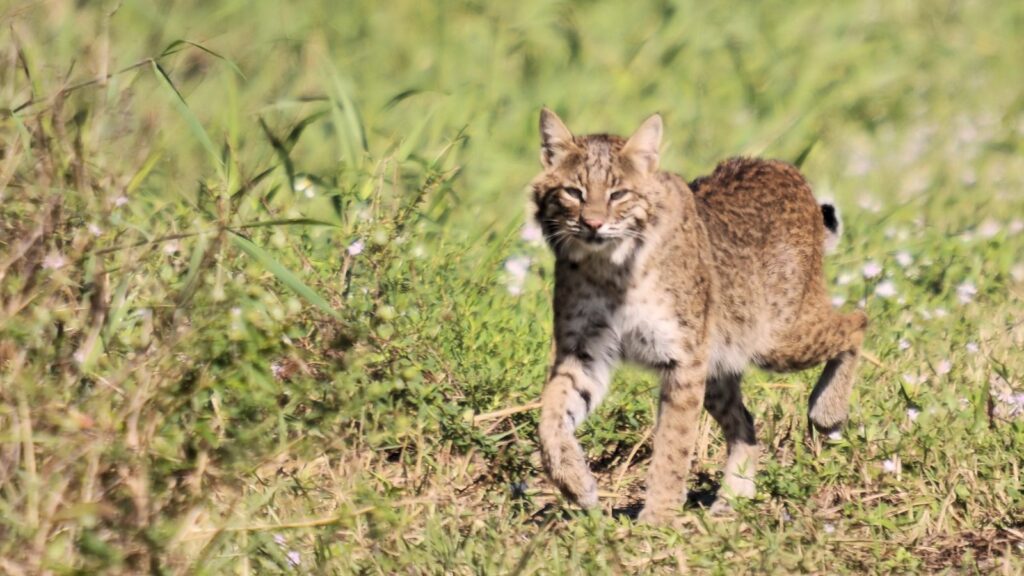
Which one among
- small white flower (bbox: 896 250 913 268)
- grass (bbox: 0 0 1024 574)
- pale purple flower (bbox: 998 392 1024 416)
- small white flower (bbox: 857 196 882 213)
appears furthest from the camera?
small white flower (bbox: 857 196 882 213)

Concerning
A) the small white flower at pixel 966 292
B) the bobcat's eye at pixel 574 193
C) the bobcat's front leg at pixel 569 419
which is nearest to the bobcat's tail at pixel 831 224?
the small white flower at pixel 966 292

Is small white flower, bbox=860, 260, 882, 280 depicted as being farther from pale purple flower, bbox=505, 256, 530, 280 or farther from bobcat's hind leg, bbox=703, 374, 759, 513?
pale purple flower, bbox=505, 256, 530, 280

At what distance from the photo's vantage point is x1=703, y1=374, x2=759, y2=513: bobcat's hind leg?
215 inches

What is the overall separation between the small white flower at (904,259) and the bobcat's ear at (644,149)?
6.39 ft

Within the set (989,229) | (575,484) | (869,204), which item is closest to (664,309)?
(575,484)

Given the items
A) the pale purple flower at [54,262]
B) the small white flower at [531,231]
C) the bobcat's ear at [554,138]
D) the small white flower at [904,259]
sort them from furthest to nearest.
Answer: the small white flower at [904,259], the small white flower at [531,231], the bobcat's ear at [554,138], the pale purple flower at [54,262]

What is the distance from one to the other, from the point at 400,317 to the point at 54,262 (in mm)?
1511

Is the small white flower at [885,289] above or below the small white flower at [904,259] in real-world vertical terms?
above

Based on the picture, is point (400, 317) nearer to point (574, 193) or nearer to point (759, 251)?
point (574, 193)

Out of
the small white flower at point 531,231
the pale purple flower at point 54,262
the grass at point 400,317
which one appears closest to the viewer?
the grass at point 400,317

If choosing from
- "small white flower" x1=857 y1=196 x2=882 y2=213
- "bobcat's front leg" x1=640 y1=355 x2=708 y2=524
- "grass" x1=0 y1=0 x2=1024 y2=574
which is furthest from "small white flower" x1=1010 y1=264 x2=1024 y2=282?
"bobcat's front leg" x1=640 y1=355 x2=708 y2=524

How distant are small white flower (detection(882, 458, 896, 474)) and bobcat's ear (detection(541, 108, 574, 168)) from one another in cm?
146

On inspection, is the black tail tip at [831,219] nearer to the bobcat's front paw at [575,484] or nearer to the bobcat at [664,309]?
the bobcat at [664,309]

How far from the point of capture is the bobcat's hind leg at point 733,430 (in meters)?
5.46
